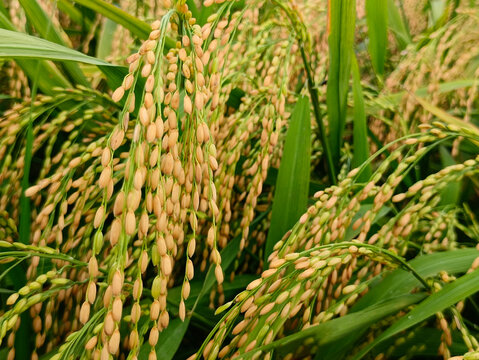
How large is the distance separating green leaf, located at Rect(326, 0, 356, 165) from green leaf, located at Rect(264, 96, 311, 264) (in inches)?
6.2

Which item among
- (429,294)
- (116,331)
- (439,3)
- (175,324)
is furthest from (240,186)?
(439,3)

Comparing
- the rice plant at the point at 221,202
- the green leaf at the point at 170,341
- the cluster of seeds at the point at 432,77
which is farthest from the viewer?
the cluster of seeds at the point at 432,77

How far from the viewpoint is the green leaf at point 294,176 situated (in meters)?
1.12

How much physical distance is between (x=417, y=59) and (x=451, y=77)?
6.4 inches

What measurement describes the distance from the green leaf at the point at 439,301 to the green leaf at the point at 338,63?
0.53 m

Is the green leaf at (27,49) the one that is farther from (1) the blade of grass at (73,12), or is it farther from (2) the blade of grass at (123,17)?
(1) the blade of grass at (73,12)

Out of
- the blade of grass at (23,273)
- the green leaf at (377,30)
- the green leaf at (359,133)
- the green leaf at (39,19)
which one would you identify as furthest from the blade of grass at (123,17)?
the green leaf at (377,30)

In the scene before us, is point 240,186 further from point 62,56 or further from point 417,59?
point 417,59

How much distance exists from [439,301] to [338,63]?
63cm

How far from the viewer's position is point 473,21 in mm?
1496

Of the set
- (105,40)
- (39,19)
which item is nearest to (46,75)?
(39,19)

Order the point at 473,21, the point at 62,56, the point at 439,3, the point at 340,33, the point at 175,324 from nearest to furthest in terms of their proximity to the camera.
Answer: the point at 62,56, the point at 175,324, the point at 340,33, the point at 473,21, the point at 439,3

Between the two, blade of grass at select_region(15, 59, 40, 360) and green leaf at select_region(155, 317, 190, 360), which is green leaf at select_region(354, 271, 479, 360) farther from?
blade of grass at select_region(15, 59, 40, 360)

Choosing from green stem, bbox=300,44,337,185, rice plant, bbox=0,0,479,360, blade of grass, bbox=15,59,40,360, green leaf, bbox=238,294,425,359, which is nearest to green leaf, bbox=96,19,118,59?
rice plant, bbox=0,0,479,360
